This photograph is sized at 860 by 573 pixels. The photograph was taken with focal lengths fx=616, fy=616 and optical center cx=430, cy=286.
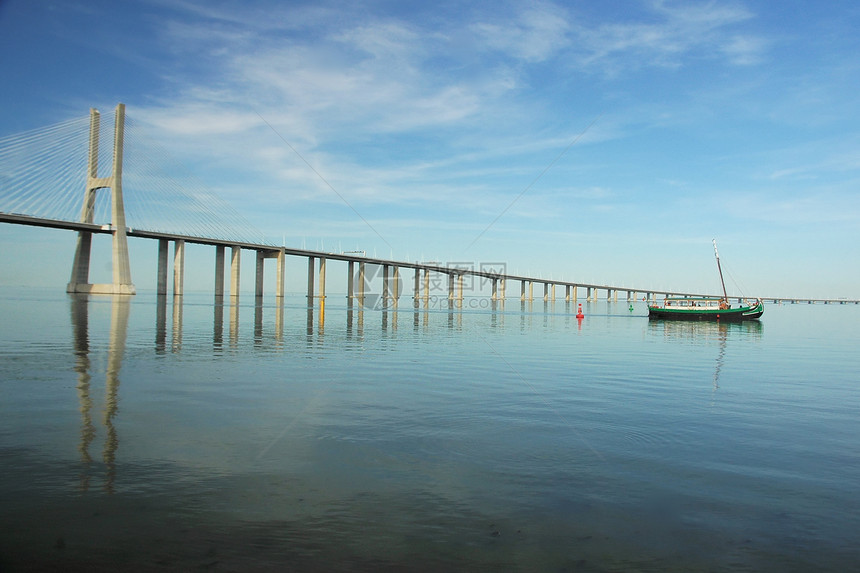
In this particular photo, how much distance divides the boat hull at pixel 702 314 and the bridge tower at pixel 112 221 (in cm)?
8111

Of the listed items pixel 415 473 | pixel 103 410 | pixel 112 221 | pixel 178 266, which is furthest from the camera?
pixel 178 266

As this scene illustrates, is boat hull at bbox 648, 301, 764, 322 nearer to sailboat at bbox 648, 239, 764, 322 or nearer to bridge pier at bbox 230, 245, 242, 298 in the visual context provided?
sailboat at bbox 648, 239, 764, 322

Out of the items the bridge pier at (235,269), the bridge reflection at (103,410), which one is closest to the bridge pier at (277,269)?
the bridge pier at (235,269)

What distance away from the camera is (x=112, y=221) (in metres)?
97.7

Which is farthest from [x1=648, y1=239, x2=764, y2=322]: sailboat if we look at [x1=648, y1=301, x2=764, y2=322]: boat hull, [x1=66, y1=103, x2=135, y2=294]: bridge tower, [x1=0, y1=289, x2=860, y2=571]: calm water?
[x1=66, y1=103, x2=135, y2=294]: bridge tower

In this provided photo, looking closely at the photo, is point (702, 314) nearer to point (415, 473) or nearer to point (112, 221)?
point (415, 473)

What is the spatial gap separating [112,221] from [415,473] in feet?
340

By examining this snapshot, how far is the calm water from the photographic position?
5555 mm

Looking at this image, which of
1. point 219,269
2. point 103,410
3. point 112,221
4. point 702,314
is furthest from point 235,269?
point 103,410

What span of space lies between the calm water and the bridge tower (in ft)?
296

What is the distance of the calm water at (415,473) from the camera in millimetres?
5555

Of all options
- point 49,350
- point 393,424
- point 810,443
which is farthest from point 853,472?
point 49,350

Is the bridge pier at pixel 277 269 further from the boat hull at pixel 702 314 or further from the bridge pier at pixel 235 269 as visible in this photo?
the boat hull at pixel 702 314

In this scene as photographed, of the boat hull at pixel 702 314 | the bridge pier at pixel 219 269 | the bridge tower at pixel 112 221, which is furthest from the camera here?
the bridge pier at pixel 219 269
